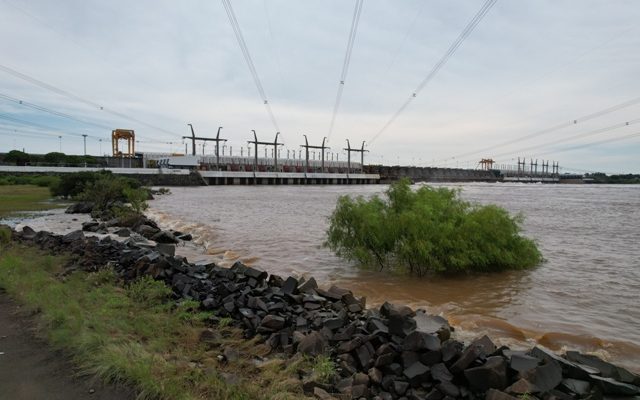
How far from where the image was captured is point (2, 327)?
264 inches

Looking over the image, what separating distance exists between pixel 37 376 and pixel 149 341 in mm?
1371

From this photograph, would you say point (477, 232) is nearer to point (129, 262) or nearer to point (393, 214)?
point (393, 214)

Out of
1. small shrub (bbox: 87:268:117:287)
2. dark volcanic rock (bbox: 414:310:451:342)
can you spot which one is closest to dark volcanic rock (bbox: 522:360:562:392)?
dark volcanic rock (bbox: 414:310:451:342)

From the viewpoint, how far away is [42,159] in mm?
116062

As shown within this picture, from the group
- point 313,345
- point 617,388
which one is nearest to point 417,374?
point 313,345

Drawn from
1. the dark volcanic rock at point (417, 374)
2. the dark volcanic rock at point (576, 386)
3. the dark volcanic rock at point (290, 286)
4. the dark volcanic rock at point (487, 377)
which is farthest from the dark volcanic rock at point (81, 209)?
the dark volcanic rock at point (576, 386)

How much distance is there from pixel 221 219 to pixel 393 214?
20.3 metres

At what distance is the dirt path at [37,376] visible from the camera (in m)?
4.67

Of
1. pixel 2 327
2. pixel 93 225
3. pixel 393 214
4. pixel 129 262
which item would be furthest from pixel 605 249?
pixel 93 225

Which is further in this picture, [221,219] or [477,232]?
[221,219]

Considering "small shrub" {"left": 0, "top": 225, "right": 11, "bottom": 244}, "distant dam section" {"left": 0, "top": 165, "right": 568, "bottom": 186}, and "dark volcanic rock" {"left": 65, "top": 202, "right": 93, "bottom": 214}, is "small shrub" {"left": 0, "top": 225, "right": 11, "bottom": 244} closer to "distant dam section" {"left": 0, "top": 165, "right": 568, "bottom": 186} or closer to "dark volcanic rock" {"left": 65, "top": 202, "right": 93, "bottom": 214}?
"dark volcanic rock" {"left": 65, "top": 202, "right": 93, "bottom": 214}

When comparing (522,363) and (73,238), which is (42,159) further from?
(522,363)

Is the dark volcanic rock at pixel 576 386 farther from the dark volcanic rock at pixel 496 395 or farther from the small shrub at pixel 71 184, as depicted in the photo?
the small shrub at pixel 71 184

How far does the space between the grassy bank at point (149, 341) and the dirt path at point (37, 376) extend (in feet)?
0.48
